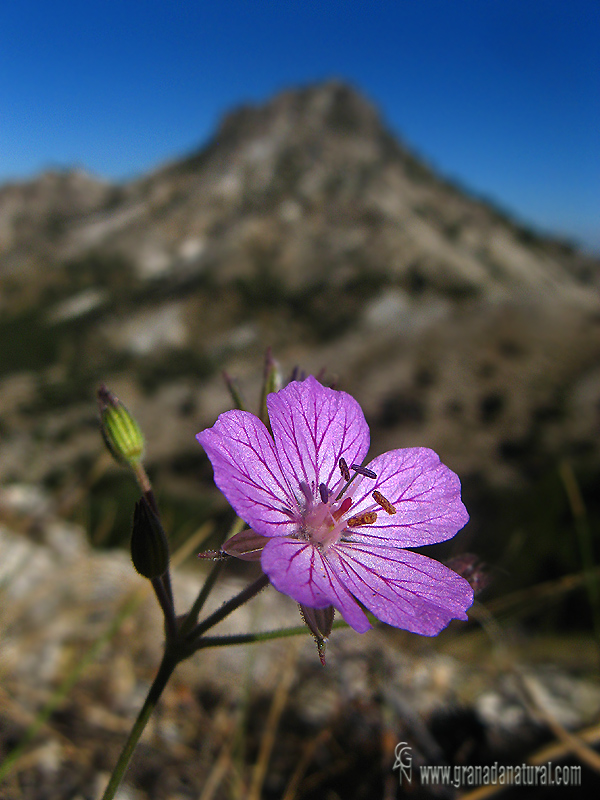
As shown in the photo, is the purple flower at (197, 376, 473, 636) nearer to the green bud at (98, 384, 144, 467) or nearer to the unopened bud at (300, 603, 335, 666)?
the unopened bud at (300, 603, 335, 666)

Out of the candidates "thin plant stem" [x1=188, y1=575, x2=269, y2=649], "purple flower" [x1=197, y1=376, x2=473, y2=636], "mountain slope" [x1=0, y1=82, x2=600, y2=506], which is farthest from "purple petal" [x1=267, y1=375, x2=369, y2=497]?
"mountain slope" [x1=0, y1=82, x2=600, y2=506]

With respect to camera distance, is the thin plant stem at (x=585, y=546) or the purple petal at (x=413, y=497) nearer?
the purple petal at (x=413, y=497)

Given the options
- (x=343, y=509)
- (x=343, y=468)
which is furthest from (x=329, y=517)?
(x=343, y=468)

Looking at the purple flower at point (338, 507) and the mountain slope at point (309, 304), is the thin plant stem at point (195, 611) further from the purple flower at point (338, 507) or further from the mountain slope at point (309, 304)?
the mountain slope at point (309, 304)

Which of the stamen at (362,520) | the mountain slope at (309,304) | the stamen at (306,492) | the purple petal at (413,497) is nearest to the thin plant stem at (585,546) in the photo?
the purple petal at (413,497)

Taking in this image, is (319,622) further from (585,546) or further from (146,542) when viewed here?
(585,546)

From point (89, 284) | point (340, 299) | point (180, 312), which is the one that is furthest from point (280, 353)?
point (89, 284)

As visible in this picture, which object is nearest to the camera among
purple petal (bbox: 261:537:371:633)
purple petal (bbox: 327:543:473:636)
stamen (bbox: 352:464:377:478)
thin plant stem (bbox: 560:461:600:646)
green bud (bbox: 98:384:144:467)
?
purple petal (bbox: 261:537:371:633)
